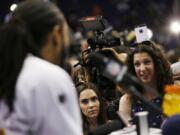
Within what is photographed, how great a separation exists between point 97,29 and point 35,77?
6.48 ft

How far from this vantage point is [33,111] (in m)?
1.47

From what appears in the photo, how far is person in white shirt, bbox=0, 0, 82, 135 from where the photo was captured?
1.47 meters

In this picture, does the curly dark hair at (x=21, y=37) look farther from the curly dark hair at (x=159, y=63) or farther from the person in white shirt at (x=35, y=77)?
the curly dark hair at (x=159, y=63)

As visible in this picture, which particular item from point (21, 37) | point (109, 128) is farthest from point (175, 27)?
point (21, 37)

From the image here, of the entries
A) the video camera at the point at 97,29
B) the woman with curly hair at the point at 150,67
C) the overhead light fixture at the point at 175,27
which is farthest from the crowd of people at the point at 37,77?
the overhead light fixture at the point at 175,27

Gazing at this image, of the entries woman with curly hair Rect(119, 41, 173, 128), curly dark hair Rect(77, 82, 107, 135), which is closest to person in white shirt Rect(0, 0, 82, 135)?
woman with curly hair Rect(119, 41, 173, 128)

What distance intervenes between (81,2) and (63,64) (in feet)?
25.4

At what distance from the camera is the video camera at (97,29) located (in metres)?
3.33

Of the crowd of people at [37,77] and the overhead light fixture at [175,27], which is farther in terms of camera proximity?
the overhead light fixture at [175,27]

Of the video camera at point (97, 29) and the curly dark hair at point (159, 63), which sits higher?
the video camera at point (97, 29)

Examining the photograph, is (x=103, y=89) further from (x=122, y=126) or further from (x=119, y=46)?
(x=122, y=126)

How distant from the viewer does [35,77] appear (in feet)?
4.83

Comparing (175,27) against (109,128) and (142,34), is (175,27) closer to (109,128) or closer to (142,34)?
(142,34)

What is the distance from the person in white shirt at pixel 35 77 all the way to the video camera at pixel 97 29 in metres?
1.72
